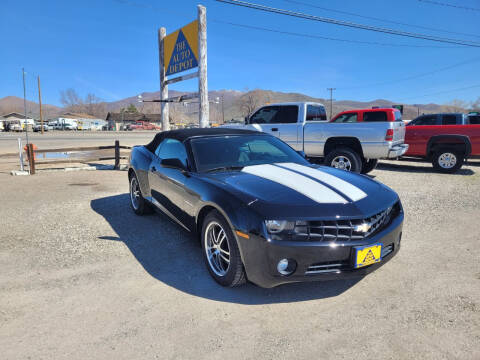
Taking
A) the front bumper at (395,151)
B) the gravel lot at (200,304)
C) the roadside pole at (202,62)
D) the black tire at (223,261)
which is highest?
the roadside pole at (202,62)

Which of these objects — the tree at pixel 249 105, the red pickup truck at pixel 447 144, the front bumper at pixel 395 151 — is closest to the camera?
the front bumper at pixel 395 151

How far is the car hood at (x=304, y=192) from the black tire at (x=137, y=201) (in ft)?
7.01

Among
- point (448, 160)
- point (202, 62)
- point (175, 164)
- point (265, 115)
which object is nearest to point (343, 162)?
point (265, 115)

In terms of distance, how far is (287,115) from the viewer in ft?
31.3

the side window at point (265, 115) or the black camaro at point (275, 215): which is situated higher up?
the side window at point (265, 115)

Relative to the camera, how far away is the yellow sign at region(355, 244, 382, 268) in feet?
8.27

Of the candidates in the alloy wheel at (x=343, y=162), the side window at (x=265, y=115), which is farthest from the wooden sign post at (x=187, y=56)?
the alloy wheel at (x=343, y=162)

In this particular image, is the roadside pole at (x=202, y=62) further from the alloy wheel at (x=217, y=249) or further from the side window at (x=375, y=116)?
the alloy wheel at (x=217, y=249)

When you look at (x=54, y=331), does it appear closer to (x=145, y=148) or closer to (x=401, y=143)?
(x=145, y=148)

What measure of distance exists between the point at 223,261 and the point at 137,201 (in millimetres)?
2707

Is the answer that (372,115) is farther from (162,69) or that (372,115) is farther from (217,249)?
(217,249)

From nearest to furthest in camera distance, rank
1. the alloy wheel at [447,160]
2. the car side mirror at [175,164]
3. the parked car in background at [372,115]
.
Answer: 1. the car side mirror at [175,164]
2. the parked car in background at [372,115]
3. the alloy wheel at [447,160]

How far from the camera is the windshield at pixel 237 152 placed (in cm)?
368

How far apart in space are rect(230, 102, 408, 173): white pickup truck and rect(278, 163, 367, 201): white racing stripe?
200 inches
